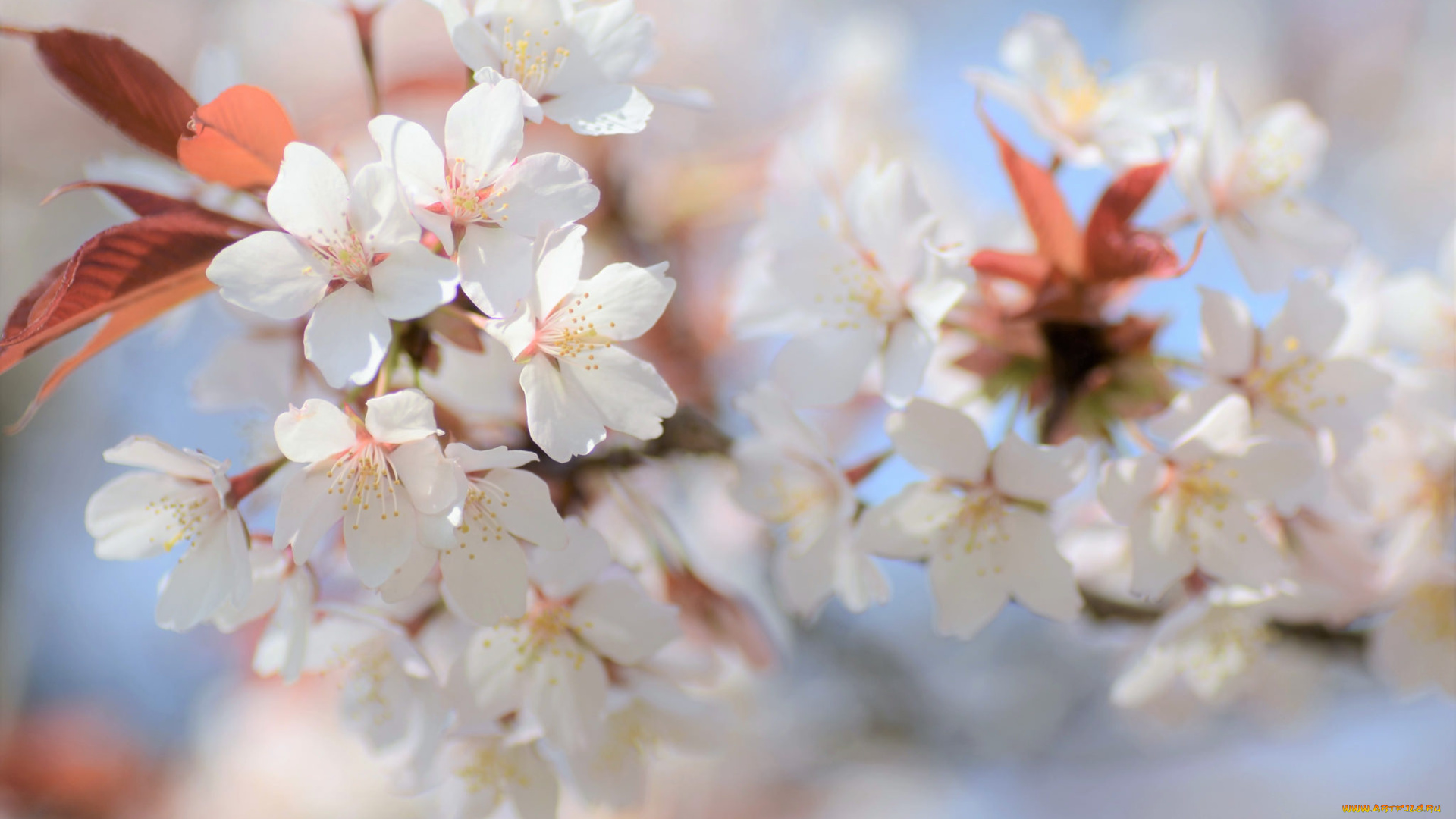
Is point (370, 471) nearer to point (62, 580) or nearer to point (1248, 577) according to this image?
point (1248, 577)

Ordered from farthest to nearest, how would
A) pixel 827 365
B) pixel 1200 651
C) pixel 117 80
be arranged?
pixel 1200 651 → pixel 827 365 → pixel 117 80

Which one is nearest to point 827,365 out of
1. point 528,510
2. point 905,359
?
point 905,359

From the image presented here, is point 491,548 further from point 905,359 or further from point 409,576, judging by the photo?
point 905,359

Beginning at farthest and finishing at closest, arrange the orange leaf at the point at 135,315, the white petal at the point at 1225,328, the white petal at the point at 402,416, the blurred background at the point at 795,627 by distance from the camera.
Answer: the blurred background at the point at 795,627
the white petal at the point at 1225,328
the orange leaf at the point at 135,315
the white petal at the point at 402,416

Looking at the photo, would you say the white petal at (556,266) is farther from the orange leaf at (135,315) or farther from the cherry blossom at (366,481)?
the orange leaf at (135,315)

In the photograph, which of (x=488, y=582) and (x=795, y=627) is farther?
(x=795, y=627)

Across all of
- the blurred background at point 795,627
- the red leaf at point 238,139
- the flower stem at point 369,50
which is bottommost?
the blurred background at point 795,627

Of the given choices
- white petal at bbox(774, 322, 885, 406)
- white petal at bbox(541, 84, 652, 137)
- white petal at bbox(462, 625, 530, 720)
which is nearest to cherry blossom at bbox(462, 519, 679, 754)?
white petal at bbox(462, 625, 530, 720)

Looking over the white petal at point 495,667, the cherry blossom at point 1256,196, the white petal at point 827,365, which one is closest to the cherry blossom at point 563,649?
the white petal at point 495,667
